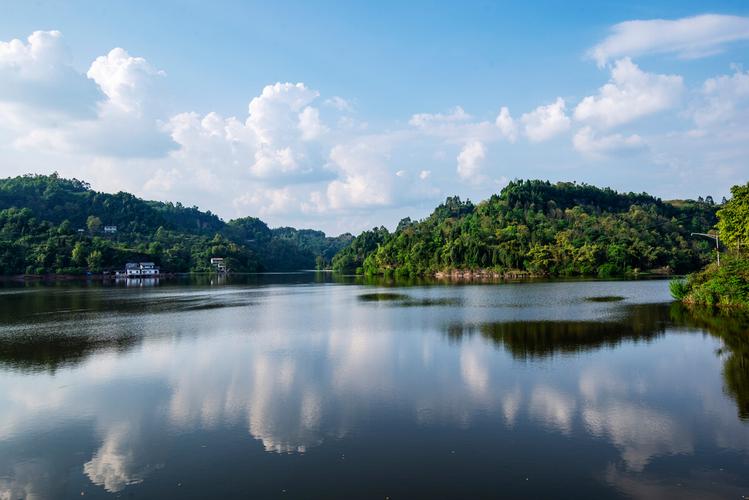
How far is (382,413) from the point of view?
42.9ft

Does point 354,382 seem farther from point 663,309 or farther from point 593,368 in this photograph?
point 663,309

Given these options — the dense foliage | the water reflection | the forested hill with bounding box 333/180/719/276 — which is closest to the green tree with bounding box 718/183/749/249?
the dense foliage

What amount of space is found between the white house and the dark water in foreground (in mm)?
106568

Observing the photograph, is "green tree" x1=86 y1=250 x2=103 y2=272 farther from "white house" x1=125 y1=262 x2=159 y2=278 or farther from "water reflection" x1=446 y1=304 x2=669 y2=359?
"water reflection" x1=446 y1=304 x2=669 y2=359

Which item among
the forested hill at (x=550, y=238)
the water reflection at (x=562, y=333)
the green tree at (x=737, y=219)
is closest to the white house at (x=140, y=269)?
the forested hill at (x=550, y=238)

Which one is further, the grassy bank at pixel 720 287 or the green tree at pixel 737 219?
the green tree at pixel 737 219

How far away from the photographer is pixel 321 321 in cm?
3244

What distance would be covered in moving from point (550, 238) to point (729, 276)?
7879 cm

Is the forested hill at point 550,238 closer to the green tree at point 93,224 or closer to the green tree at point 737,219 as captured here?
the green tree at point 737,219

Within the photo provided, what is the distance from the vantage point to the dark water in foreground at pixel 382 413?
30.5 ft

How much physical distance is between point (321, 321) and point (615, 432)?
75.1 feet

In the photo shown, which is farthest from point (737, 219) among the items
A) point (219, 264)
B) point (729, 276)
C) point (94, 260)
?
point (219, 264)

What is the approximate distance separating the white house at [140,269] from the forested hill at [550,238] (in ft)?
189

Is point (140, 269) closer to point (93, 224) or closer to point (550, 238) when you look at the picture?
point (93, 224)
